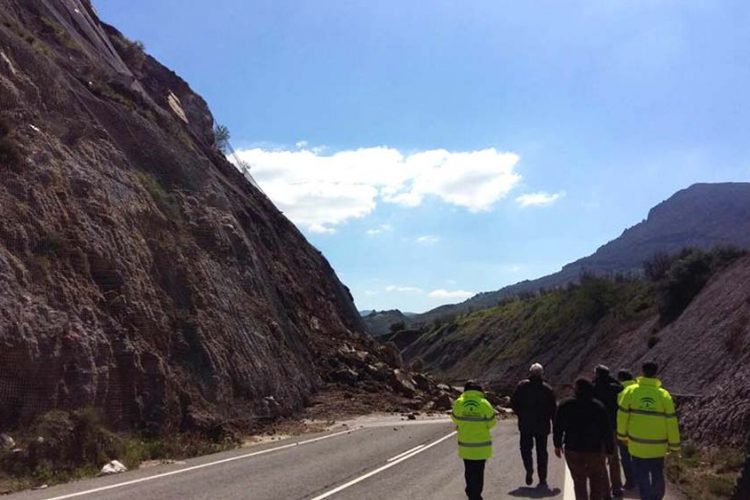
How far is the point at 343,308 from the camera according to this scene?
41844 mm

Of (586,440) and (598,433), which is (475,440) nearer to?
(586,440)

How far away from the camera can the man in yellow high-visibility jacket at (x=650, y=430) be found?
803 centimetres

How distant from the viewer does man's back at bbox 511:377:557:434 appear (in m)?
11.5

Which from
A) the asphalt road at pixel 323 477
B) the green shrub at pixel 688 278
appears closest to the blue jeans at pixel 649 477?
the asphalt road at pixel 323 477

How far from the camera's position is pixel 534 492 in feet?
34.7

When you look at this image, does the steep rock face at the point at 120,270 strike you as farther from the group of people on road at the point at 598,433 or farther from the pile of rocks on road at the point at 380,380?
the group of people on road at the point at 598,433

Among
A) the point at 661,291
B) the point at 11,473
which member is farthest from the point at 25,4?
the point at 661,291

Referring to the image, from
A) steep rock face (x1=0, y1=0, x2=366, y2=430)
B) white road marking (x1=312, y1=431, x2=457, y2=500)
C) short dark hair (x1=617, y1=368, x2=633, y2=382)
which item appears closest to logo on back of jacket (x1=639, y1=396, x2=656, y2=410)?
short dark hair (x1=617, y1=368, x2=633, y2=382)

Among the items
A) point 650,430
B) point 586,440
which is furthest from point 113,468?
point 650,430

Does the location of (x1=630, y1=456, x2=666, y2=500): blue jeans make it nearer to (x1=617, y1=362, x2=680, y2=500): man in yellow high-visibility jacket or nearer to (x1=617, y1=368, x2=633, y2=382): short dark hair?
(x1=617, y1=362, x2=680, y2=500): man in yellow high-visibility jacket

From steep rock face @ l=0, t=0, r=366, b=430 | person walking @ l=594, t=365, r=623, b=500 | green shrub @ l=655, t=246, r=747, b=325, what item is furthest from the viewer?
green shrub @ l=655, t=246, r=747, b=325

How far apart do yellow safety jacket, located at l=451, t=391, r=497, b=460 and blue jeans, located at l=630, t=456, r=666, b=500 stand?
1.75m

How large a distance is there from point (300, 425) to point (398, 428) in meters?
3.00

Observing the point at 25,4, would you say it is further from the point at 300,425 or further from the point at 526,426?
the point at 526,426
